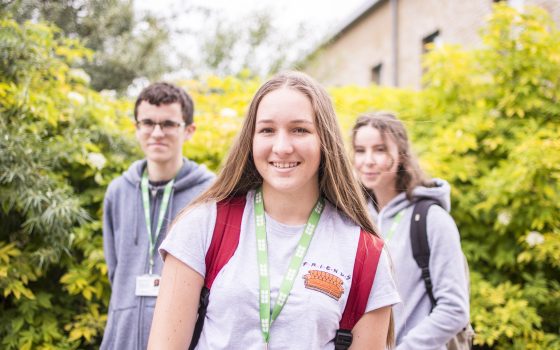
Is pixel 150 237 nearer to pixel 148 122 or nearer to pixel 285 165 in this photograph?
pixel 148 122

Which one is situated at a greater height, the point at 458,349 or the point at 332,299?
the point at 332,299

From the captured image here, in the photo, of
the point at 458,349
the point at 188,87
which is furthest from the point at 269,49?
the point at 458,349

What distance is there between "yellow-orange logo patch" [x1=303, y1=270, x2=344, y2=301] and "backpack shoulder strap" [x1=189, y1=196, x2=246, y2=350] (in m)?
0.28

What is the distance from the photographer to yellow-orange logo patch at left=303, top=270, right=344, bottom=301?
1.61m

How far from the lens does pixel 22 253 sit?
137 inches

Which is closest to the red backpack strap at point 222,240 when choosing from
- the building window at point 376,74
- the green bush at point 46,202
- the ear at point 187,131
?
the ear at point 187,131

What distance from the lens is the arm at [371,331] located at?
5.42 ft

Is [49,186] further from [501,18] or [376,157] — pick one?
[501,18]

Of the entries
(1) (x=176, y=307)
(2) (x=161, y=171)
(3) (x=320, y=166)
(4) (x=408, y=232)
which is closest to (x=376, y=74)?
(2) (x=161, y=171)

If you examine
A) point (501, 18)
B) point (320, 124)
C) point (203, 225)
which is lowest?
point (203, 225)

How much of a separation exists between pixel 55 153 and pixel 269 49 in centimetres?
1449

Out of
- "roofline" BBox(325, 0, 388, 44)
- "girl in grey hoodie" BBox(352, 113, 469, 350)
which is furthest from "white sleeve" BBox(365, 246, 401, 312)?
"roofline" BBox(325, 0, 388, 44)

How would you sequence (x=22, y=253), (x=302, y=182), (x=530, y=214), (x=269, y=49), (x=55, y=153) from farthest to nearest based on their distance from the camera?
1. (x=269, y=49)
2. (x=530, y=214)
3. (x=55, y=153)
4. (x=22, y=253)
5. (x=302, y=182)

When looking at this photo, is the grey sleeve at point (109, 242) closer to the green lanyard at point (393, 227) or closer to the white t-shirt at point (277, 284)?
the white t-shirt at point (277, 284)
